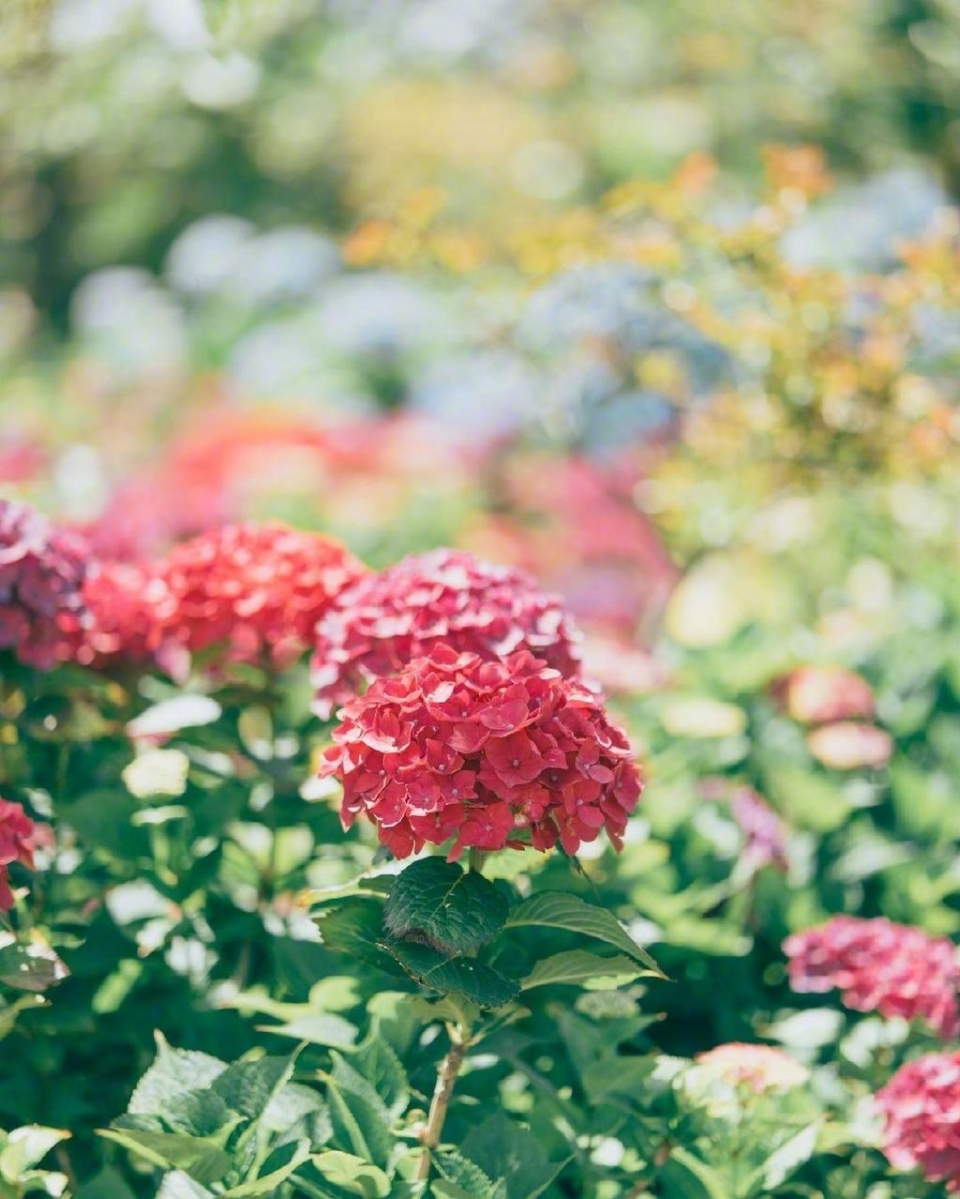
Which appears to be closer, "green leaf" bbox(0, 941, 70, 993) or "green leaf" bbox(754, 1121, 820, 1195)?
"green leaf" bbox(0, 941, 70, 993)

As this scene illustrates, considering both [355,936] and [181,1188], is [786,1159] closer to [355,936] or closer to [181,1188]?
[355,936]

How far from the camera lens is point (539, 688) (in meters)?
1.35

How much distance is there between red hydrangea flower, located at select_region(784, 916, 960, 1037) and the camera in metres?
1.79

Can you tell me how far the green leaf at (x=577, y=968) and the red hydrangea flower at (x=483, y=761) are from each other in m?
0.13

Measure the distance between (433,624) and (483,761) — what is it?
1.16 ft

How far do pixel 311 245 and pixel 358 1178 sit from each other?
789cm

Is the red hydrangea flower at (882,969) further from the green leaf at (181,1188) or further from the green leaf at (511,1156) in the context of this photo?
the green leaf at (181,1188)

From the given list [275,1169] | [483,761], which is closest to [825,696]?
[483,761]

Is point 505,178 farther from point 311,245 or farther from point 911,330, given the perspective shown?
point 911,330

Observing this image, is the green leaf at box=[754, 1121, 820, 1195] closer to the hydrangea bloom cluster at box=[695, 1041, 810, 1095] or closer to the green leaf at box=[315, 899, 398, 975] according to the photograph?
the hydrangea bloom cluster at box=[695, 1041, 810, 1095]

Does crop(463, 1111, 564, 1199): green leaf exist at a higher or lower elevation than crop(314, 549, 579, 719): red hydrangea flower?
lower

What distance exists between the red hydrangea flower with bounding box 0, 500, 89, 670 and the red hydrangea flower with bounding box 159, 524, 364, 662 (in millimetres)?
135

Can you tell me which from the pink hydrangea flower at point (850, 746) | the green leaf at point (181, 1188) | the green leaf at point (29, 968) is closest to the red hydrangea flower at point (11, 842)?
the green leaf at point (29, 968)

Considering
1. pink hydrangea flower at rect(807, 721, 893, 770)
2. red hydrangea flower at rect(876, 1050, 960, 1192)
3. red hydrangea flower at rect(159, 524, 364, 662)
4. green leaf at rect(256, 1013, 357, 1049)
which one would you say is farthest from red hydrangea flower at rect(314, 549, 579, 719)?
pink hydrangea flower at rect(807, 721, 893, 770)
